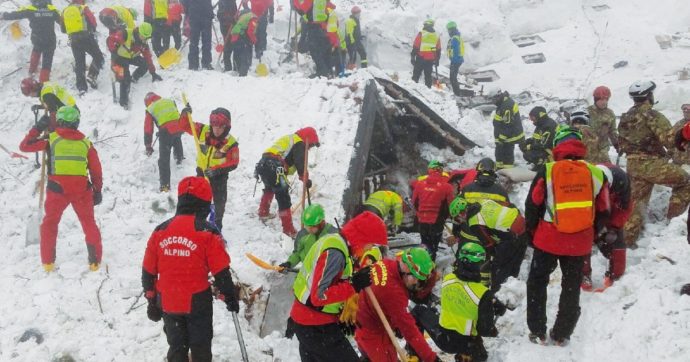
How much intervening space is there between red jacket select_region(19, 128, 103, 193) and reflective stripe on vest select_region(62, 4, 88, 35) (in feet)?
12.1

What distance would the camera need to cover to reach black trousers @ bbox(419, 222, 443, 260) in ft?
23.2

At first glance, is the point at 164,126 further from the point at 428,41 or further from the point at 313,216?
the point at 428,41

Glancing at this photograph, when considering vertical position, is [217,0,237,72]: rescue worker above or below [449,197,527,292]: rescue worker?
above

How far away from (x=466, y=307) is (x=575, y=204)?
3.86ft

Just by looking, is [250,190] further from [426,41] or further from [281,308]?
[426,41]

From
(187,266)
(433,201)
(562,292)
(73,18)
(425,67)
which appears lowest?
(433,201)

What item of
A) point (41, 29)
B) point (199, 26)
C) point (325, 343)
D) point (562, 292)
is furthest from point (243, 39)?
point (562, 292)

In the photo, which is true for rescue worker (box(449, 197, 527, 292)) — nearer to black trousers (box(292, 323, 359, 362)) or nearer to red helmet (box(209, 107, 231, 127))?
black trousers (box(292, 323, 359, 362))

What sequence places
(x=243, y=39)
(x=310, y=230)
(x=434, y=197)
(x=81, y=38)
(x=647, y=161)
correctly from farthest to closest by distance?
1. (x=243, y=39)
2. (x=81, y=38)
3. (x=434, y=197)
4. (x=647, y=161)
5. (x=310, y=230)

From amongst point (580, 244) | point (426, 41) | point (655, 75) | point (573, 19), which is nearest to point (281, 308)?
point (580, 244)

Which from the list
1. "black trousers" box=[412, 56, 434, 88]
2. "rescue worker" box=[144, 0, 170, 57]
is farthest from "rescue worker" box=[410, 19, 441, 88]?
"rescue worker" box=[144, 0, 170, 57]

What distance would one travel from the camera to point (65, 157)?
5969 millimetres

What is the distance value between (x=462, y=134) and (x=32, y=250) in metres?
7.41

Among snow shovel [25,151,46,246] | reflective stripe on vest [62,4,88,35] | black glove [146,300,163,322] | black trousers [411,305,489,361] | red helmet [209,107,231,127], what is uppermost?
reflective stripe on vest [62,4,88,35]
